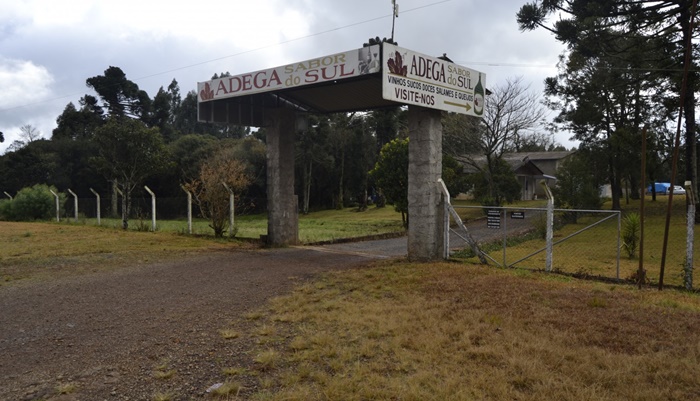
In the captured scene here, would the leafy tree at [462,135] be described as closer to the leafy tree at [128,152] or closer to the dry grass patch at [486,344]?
the leafy tree at [128,152]

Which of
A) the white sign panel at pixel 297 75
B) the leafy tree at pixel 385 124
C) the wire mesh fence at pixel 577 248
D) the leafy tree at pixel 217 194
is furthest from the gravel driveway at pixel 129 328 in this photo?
the leafy tree at pixel 385 124

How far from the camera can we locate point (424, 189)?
10875 mm

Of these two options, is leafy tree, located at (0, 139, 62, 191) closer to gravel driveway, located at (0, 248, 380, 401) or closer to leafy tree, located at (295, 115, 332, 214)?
leafy tree, located at (295, 115, 332, 214)

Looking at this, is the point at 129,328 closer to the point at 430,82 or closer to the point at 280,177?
the point at 430,82

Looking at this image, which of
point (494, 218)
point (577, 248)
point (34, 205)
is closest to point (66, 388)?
point (494, 218)

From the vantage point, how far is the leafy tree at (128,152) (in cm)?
2097

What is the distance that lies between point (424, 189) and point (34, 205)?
81.5 ft

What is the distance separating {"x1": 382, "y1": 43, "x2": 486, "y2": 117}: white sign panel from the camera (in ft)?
32.7

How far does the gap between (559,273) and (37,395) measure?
27.2ft

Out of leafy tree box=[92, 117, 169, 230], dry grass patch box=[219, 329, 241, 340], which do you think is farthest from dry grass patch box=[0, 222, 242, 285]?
dry grass patch box=[219, 329, 241, 340]

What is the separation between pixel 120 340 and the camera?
545 centimetres

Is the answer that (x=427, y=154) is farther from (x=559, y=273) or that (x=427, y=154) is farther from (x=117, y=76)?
(x=117, y=76)

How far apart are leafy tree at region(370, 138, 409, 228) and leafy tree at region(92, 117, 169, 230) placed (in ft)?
31.7

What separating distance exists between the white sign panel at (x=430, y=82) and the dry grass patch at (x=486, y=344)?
4.12 metres
